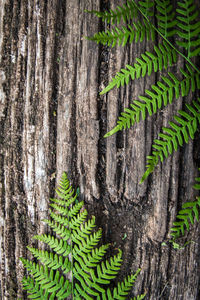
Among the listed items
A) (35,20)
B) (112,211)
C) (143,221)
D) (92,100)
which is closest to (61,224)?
Answer: (112,211)

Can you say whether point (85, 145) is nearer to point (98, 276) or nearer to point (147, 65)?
point (147, 65)

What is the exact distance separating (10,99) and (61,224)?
3.62ft

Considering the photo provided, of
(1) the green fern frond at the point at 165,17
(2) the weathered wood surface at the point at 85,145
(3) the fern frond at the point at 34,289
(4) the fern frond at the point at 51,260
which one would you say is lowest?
(3) the fern frond at the point at 34,289

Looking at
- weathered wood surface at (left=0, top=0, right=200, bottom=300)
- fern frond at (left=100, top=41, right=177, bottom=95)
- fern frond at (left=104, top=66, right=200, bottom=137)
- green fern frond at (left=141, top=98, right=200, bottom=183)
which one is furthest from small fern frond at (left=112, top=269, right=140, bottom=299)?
fern frond at (left=100, top=41, right=177, bottom=95)

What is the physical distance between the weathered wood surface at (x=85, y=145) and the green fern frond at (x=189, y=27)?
0.42ft

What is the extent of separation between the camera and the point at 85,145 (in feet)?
6.46

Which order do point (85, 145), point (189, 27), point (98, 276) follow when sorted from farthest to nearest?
point (85, 145)
point (98, 276)
point (189, 27)

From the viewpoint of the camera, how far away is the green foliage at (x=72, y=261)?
1835 mm

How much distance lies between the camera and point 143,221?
192 cm

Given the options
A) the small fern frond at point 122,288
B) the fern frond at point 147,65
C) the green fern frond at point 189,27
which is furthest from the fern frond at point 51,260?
the green fern frond at point 189,27

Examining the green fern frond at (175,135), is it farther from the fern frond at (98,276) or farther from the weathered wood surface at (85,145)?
the fern frond at (98,276)

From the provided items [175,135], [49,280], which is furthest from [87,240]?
[175,135]

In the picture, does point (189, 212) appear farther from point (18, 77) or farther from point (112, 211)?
point (18, 77)

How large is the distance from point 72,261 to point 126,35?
1.68m
